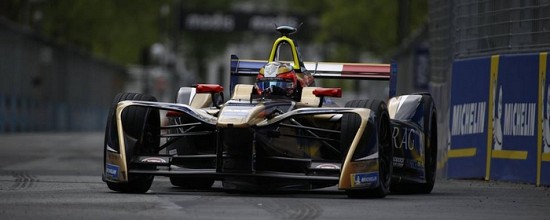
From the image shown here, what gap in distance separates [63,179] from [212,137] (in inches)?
115

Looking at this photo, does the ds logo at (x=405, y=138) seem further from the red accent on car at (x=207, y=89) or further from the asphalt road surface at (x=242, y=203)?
the red accent on car at (x=207, y=89)

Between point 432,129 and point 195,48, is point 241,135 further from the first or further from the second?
point 195,48

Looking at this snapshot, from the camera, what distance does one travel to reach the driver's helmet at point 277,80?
1484cm

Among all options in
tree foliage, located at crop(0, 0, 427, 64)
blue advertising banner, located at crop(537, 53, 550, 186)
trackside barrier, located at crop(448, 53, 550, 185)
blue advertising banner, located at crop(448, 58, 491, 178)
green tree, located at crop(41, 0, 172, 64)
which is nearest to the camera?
blue advertising banner, located at crop(537, 53, 550, 186)

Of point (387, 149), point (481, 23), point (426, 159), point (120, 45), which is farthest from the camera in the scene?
point (120, 45)

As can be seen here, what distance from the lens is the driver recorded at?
14836 millimetres

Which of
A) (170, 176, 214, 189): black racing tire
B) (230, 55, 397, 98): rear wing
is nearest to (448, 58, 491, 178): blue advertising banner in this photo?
(230, 55, 397, 98): rear wing

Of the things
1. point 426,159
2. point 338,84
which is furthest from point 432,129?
point 338,84

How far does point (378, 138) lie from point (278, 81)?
Answer: 68.3 inches

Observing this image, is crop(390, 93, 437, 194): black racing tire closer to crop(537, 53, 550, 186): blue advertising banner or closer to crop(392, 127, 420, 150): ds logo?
crop(392, 127, 420, 150): ds logo

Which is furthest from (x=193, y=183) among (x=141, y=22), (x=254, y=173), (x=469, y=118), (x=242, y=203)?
(x=141, y=22)

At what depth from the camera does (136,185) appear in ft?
45.4

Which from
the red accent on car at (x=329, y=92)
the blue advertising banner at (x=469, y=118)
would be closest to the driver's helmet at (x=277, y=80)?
the red accent on car at (x=329, y=92)

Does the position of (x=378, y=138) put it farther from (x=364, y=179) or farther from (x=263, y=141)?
(x=263, y=141)
